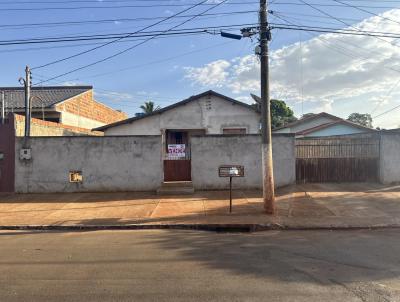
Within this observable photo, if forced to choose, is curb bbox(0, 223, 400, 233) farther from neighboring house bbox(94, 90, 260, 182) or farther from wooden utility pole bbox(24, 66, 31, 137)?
neighboring house bbox(94, 90, 260, 182)

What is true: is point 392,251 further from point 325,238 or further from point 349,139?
point 349,139

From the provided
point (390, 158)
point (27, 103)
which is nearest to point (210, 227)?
point (390, 158)

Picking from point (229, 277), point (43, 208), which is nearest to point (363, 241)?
point (229, 277)

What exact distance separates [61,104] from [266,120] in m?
19.0

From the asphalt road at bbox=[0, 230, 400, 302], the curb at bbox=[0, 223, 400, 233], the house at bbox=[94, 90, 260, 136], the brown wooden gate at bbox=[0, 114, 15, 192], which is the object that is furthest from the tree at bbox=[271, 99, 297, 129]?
the asphalt road at bbox=[0, 230, 400, 302]

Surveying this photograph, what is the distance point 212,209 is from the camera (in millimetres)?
13469

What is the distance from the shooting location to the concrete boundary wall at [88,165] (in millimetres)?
17297

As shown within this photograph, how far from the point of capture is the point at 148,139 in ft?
57.3

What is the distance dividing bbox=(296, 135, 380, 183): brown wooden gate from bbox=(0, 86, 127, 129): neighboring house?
16839mm

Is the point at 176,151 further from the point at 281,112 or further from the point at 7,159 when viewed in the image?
the point at 281,112

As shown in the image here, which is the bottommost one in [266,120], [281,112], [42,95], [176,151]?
[176,151]

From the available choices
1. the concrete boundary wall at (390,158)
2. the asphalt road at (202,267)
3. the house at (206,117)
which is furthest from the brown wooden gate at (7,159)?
the concrete boundary wall at (390,158)

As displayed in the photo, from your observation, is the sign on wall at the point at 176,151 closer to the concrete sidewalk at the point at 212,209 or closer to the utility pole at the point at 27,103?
the concrete sidewalk at the point at 212,209

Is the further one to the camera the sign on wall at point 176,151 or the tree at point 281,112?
the tree at point 281,112
